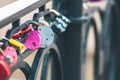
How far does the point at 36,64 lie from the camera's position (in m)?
1.08

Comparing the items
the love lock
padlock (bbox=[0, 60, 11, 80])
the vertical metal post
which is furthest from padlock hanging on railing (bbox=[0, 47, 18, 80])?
the vertical metal post

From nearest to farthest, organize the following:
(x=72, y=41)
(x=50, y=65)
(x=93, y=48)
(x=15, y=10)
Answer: (x=15, y=10) < (x=50, y=65) < (x=72, y=41) < (x=93, y=48)

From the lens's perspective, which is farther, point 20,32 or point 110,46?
point 110,46

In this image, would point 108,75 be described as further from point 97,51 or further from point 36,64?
point 36,64

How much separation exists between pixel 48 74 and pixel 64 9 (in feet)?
1.00

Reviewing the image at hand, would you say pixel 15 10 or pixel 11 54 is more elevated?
pixel 15 10

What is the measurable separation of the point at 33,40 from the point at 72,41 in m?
0.67

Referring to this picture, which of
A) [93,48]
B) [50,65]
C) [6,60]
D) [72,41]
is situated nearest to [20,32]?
[6,60]

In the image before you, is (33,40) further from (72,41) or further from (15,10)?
(72,41)

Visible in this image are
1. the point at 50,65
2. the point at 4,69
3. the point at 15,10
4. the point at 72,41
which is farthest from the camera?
the point at 72,41

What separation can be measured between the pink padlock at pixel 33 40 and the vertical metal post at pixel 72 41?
0.61 meters

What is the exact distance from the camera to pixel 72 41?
5.20 feet

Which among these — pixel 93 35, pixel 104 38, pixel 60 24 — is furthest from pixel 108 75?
pixel 60 24

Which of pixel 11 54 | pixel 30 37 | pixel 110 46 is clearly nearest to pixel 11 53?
pixel 11 54
